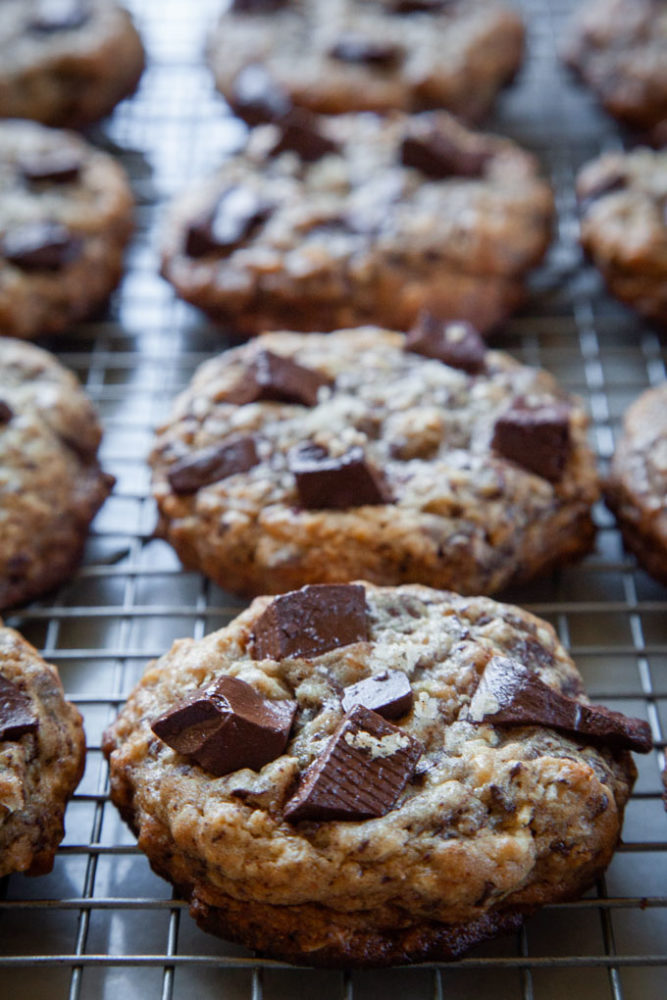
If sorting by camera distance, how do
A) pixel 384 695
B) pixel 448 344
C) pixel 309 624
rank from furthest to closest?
pixel 448 344
pixel 309 624
pixel 384 695

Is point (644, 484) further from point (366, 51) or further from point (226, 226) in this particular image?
point (366, 51)

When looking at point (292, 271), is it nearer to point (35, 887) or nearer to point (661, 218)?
point (661, 218)

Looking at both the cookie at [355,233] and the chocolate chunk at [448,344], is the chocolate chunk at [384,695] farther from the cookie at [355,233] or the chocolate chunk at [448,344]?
the cookie at [355,233]

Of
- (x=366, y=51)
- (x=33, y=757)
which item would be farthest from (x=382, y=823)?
(x=366, y=51)

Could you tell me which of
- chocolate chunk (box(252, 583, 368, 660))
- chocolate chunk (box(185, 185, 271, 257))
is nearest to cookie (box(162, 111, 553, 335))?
chocolate chunk (box(185, 185, 271, 257))

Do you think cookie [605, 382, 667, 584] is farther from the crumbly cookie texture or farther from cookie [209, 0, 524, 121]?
cookie [209, 0, 524, 121]
